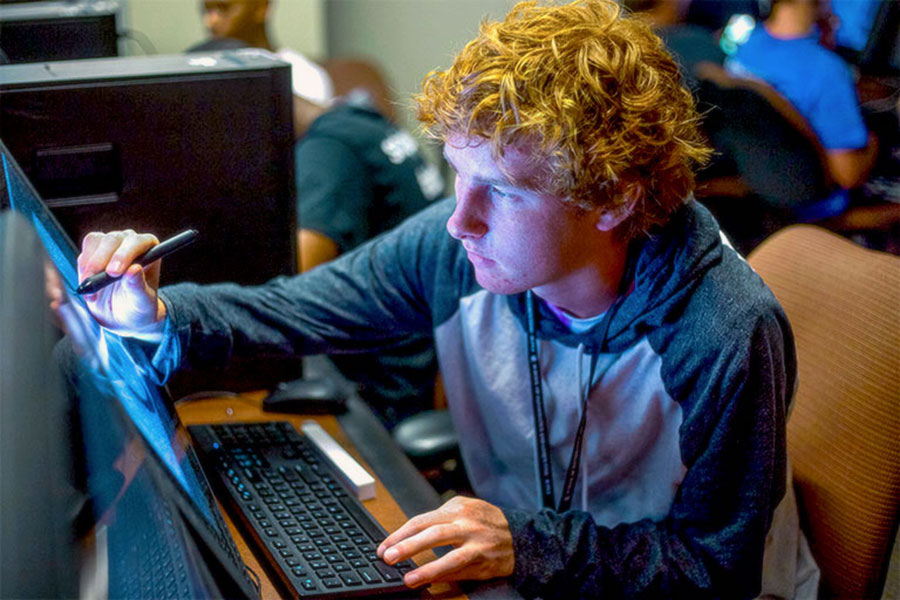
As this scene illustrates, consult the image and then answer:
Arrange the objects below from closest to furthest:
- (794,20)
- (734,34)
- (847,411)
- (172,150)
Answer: (847,411) < (172,150) < (794,20) < (734,34)

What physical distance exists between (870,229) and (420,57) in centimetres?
190

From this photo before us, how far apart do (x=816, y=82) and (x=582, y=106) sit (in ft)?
7.59

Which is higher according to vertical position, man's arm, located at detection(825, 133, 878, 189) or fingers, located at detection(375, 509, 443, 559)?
fingers, located at detection(375, 509, 443, 559)

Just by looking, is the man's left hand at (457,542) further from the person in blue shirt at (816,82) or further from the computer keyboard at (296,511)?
the person in blue shirt at (816,82)

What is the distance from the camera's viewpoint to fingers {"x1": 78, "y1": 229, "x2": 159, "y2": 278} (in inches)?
40.8

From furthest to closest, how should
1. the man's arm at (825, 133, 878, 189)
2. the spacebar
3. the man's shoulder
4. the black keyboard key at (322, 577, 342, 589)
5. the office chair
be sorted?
the man's arm at (825, 133, 878, 189) → the man's shoulder → the office chair → the spacebar → the black keyboard key at (322, 577, 342, 589)

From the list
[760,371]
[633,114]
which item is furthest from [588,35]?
[760,371]

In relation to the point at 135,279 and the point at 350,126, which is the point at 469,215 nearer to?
the point at 135,279

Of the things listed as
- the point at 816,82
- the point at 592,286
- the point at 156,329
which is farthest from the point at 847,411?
the point at 816,82

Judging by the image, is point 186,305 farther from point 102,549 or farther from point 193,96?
point 102,549

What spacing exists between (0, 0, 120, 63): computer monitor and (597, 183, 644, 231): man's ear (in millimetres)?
1003

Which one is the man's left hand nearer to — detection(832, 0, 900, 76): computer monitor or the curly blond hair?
the curly blond hair

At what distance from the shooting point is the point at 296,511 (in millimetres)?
1048

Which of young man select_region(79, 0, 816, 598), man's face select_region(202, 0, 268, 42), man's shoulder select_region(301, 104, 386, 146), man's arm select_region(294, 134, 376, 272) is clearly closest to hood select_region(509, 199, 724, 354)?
young man select_region(79, 0, 816, 598)
